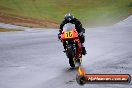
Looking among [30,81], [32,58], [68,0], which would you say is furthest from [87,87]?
[68,0]

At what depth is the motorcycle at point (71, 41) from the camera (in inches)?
535

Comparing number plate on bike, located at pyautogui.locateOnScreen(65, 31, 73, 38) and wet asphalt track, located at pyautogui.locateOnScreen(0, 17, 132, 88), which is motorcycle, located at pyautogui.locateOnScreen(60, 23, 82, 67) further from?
wet asphalt track, located at pyautogui.locateOnScreen(0, 17, 132, 88)

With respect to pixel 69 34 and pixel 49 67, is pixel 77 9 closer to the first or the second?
pixel 49 67

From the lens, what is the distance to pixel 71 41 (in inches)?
542

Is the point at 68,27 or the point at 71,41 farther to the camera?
the point at 68,27

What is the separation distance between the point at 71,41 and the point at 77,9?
59.2m

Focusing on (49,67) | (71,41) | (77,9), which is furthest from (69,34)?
(77,9)

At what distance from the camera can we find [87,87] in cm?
1005

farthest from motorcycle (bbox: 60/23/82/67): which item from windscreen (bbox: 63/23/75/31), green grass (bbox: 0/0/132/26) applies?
green grass (bbox: 0/0/132/26)

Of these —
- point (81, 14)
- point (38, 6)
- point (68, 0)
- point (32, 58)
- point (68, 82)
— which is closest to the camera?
point (68, 82)

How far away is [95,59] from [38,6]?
189 feet

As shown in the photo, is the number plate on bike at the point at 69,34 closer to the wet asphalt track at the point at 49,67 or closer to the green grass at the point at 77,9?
the wet asphalt track at the point at 49,67

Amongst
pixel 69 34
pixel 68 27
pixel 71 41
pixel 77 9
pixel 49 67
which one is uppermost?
pixel 68 27

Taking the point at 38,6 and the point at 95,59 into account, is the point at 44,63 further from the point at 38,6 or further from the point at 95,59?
the point at 38,6
